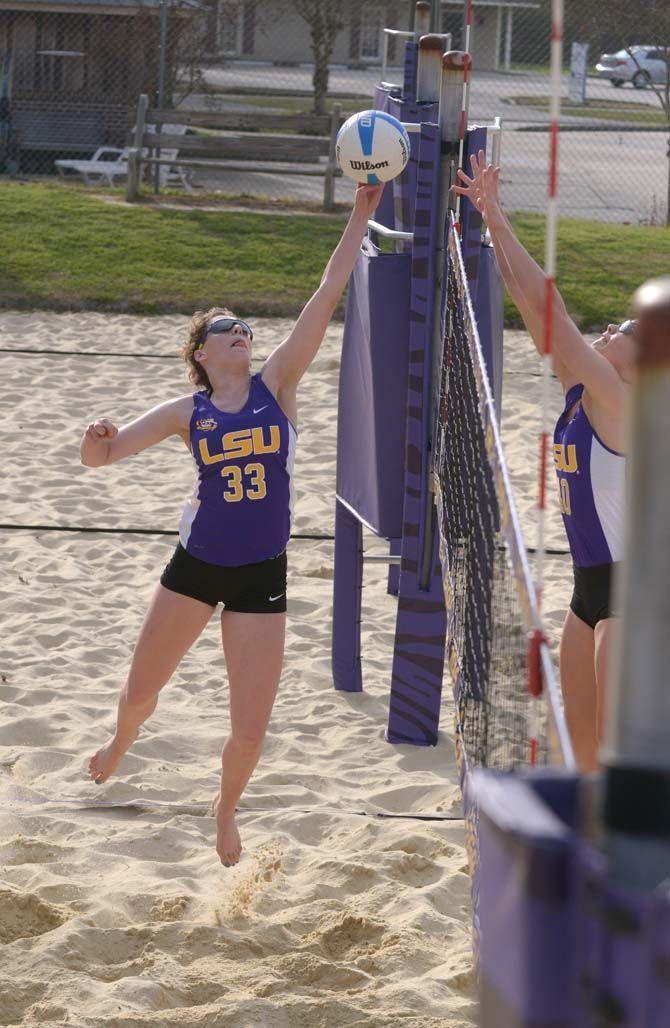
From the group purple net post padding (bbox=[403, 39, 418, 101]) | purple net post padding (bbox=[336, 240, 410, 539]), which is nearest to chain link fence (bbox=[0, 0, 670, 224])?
purple net post padding (bbox=[403, 39, 418, 101])

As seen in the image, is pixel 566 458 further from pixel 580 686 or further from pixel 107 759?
pixel 107 759

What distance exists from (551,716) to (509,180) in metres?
18.3

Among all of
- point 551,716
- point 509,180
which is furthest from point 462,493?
point 509,180

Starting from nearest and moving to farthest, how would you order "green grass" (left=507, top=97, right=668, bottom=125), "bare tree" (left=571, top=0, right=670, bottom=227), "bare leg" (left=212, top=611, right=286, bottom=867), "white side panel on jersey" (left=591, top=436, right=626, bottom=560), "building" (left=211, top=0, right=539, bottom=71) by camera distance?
1. "white side panel on jersey" (left=591, top=436, right=626, bottom=560)
2. "bare leg" (left=212, top=611, right=286, bottom=867)
3. "bare tree" (left=571, top=0, right=670, bottom=227)
4. "green grass" (left=507, top=97, right=668, bottom=125)
5. "building" (left=211, top=0, right=539, bottom=71)

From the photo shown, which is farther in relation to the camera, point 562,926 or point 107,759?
point 107,759

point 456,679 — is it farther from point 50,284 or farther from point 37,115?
point 37,115

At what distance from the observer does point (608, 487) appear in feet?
11.8

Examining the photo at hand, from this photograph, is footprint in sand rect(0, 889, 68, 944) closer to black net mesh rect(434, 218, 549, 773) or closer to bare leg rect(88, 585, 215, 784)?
bare leg rect(88, 585, 215, 784)

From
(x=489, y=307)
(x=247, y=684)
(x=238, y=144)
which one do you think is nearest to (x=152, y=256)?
(x=238, y=144)

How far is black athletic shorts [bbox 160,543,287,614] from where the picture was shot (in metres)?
3.89

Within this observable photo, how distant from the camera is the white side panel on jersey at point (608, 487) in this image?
3598 mm

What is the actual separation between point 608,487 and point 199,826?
1886 millimetres

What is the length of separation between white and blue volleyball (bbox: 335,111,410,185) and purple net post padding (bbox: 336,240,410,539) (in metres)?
0.70

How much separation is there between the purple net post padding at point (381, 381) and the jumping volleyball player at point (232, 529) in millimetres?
1114
